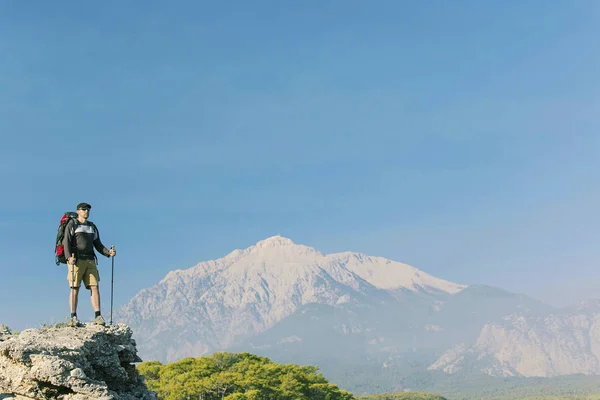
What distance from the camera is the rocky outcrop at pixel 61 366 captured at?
1170 cm

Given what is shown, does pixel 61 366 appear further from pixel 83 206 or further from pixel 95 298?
pixel 83 206

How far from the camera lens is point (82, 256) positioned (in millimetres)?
14625

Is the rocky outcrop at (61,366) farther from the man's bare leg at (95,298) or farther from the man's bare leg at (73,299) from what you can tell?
the man's bare leg at (95,298)

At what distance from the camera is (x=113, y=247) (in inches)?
599

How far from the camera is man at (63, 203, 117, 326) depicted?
47.4ft

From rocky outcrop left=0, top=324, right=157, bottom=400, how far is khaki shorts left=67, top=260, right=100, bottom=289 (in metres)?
1.37

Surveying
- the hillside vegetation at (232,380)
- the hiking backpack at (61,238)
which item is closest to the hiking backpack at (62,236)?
the hiking backpack at (61,238)

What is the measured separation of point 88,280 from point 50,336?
2175 mm

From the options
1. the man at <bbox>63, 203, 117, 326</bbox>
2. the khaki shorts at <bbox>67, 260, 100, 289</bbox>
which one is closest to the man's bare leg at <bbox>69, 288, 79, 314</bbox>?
the man at <bbox>63, 203, 117, 326</bbox>

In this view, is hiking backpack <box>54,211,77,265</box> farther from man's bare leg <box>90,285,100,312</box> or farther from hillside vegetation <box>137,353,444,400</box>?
hillside vegetation <box>137,353,444,400</box>

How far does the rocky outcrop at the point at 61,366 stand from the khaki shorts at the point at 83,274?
4.49 ft

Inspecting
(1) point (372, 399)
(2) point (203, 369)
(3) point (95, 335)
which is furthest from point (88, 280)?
(1) point (372, 399)

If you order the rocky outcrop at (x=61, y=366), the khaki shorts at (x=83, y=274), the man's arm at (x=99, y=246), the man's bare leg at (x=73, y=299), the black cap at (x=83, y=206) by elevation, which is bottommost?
the rocky outcrop at (x=61, y=366)

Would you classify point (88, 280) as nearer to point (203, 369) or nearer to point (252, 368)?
point (203, 369)
